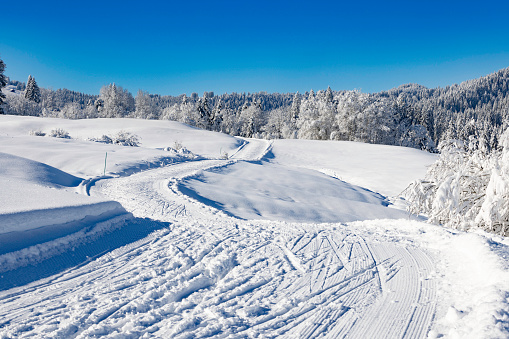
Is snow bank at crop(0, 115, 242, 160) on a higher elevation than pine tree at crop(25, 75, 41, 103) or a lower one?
lower

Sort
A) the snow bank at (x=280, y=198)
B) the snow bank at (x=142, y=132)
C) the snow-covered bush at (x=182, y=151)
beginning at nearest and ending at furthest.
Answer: the snow bank at (x=280, y=198), the snow-covered bush at (x=182, y=151), the snow bank at (x=142, y=132)

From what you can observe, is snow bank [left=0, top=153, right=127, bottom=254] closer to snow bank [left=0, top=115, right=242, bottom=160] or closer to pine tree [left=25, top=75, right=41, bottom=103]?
snow bank [left=0, top=115, right=242, bottom=160]

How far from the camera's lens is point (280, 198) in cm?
1088

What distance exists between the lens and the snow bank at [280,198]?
866 centimetres

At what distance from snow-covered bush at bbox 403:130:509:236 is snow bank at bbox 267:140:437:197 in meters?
7.75

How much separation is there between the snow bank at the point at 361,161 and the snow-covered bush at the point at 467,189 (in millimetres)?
7752

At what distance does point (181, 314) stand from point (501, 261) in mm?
3761

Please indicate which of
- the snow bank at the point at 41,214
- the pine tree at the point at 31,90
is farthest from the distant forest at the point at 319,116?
the snow bank at the point at 41,214

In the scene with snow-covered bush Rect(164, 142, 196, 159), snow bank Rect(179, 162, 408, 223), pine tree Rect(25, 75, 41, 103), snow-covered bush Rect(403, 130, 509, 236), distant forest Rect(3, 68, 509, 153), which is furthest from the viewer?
pine tree Rect(25, 75, 41, 103)

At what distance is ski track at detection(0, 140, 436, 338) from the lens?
8.43 feet

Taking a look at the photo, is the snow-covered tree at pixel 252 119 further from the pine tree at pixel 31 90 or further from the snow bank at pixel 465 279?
the snow bank at pixel 465 279

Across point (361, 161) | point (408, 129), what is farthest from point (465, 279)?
point (408, 129)

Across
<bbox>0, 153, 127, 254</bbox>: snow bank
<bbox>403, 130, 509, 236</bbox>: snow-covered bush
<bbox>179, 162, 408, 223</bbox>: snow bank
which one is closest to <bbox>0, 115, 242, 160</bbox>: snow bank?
<bbox>179, 162, 408, 223</bbox>: snow bank

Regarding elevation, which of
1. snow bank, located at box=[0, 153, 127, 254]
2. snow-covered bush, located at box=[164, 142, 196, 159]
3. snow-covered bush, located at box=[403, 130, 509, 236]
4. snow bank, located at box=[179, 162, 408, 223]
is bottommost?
snow bank, located at box=[179, 162, 408, 223]
